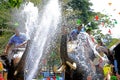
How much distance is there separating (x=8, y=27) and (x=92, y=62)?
11983 mm

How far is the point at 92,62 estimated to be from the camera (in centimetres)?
945

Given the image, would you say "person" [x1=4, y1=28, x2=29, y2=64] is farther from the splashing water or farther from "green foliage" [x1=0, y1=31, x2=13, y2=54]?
"green foliage" [x1=0, y1=31, x2=13, y2=54]

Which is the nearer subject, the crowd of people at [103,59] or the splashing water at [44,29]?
the crowd of people at [103,59]

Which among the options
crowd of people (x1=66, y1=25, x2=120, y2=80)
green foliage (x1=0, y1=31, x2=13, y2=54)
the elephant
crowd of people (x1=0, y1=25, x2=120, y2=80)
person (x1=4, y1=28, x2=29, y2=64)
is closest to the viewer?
the elephant

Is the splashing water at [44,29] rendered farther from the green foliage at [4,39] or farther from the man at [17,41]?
the green foliage at [4,39]

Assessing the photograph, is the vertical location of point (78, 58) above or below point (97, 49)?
below

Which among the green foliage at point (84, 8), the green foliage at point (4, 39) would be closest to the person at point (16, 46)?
the green foliage at point (4, 39)

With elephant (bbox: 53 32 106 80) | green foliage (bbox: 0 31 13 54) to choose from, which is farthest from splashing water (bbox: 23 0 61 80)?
green foliage (bbox: 0 31 13 54)

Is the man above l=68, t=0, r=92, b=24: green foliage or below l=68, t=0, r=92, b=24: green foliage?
below

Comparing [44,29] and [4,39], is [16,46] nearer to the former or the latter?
[44,29]

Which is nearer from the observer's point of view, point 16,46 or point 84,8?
point 16,46

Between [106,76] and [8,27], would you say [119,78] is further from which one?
[8,27]

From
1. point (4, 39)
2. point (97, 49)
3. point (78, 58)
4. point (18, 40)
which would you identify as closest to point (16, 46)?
point (18, 40)

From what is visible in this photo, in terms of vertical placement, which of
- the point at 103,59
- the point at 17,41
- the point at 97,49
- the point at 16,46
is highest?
the point at 17,41
